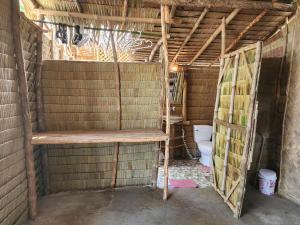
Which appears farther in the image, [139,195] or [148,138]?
[139,195]

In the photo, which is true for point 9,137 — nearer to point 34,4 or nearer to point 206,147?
point 34,4

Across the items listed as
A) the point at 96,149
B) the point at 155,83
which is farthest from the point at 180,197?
the point at 155,83

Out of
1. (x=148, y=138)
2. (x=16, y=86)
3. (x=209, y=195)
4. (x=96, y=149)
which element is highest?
(x=16, y=86)

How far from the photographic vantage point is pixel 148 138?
115 inches

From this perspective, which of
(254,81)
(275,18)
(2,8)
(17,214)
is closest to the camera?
(2,8)

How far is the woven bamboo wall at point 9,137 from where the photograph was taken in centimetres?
224

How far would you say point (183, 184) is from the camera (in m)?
3.79

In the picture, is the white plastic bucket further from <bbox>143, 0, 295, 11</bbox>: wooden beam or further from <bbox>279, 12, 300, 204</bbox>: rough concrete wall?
<bbox>143, 0, 295, 11</bbox>: wooden beam

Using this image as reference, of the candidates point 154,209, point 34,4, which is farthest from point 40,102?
point 154,209

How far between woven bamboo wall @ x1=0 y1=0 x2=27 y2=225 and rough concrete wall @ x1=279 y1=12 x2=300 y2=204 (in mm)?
3293

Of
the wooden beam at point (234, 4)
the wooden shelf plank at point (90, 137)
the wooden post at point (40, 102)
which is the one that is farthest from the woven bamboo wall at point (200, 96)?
the wooden post at point (40, 102)

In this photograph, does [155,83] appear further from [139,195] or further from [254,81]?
[139,195]

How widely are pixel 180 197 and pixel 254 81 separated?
1797 mm

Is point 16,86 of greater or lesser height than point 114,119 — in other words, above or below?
above
